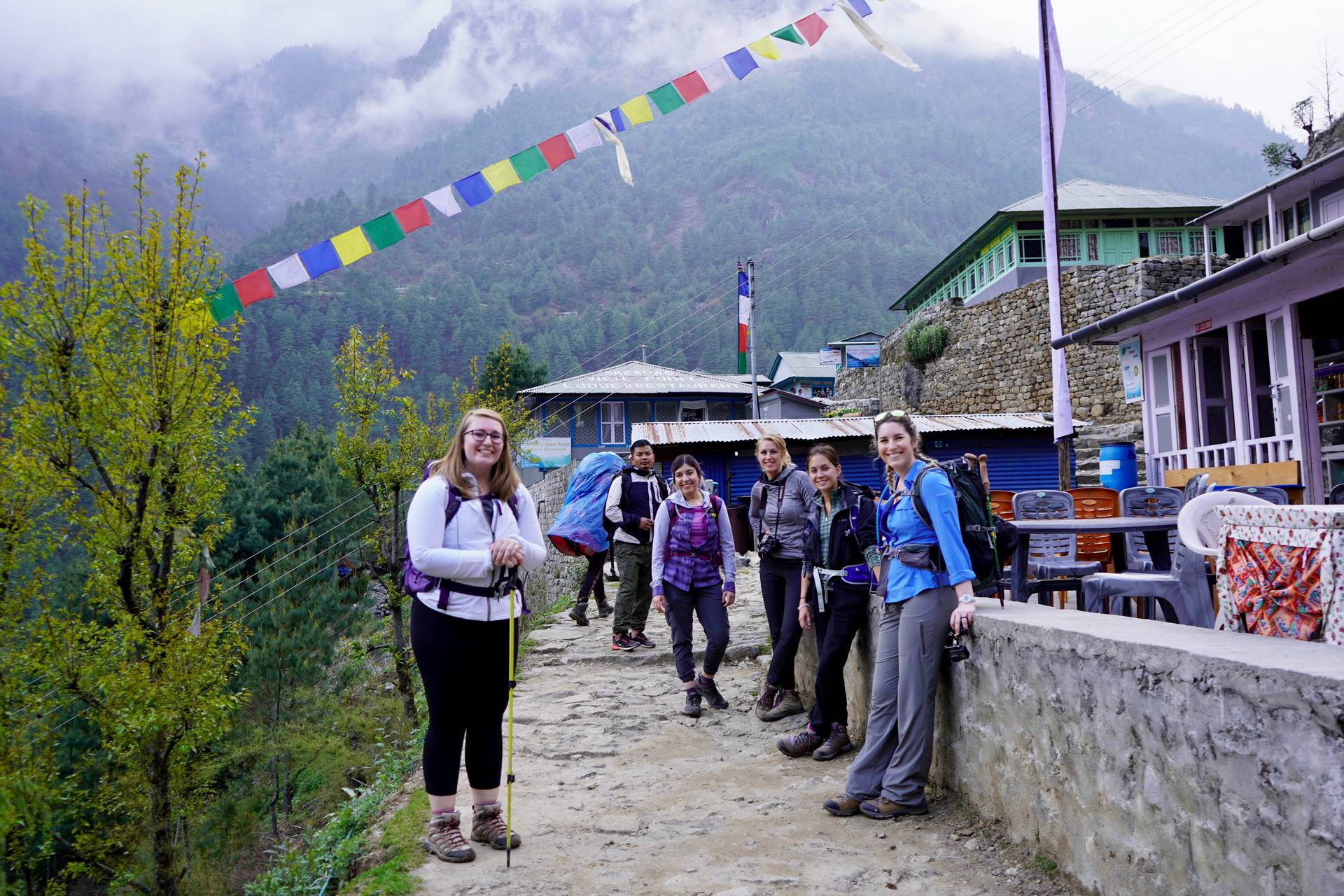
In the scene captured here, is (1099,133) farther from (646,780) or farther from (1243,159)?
(646,780)

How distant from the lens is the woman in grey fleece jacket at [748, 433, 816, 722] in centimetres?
508

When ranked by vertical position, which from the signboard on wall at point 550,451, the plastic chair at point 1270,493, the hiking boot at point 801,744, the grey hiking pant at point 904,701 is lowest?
the hiking boot at point 801,744

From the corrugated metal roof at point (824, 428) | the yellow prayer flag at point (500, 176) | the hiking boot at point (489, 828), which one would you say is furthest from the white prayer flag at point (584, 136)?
the corrugated metal roof at point (824, 428)

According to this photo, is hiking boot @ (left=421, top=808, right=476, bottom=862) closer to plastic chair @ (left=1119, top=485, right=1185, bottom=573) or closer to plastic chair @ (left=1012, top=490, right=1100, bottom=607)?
plastic chair @ (left=1012, top=490, right=1100, bottom=607)

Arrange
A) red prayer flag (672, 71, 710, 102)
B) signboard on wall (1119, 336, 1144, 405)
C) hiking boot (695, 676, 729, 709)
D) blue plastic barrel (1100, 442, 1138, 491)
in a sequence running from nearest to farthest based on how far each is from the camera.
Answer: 1. hiking boot (695, 676, 729, 709)
2. red prayer flag (672, 71, 710, 102)
3. blue plastic barrel (1100, 442, 1138, 491)
4. signboard on wall (1119, 336, 1144, 405)

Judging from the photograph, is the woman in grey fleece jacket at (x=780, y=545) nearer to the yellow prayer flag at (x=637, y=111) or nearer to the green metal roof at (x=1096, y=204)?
the yellow prayer flag at (x=637, y=111)

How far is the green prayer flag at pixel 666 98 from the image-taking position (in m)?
9.61

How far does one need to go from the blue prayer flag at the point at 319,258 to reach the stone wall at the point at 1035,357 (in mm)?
13215

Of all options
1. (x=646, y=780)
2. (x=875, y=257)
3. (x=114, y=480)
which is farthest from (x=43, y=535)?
(x=875, y=257)

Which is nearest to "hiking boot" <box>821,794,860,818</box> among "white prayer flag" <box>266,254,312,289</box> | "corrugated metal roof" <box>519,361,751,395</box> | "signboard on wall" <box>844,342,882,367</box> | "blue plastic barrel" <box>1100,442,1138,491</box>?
"white prayer flag" <box>266,254,312,289</box>

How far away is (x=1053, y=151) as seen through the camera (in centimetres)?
1268

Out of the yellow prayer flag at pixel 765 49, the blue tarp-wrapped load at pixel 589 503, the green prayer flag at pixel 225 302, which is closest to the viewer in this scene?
the blue tarp-wrapped load at pixel 589 503

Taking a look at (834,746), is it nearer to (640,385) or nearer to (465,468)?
(465,468)

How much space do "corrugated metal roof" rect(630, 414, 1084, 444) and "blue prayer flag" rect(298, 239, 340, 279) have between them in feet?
30.4
